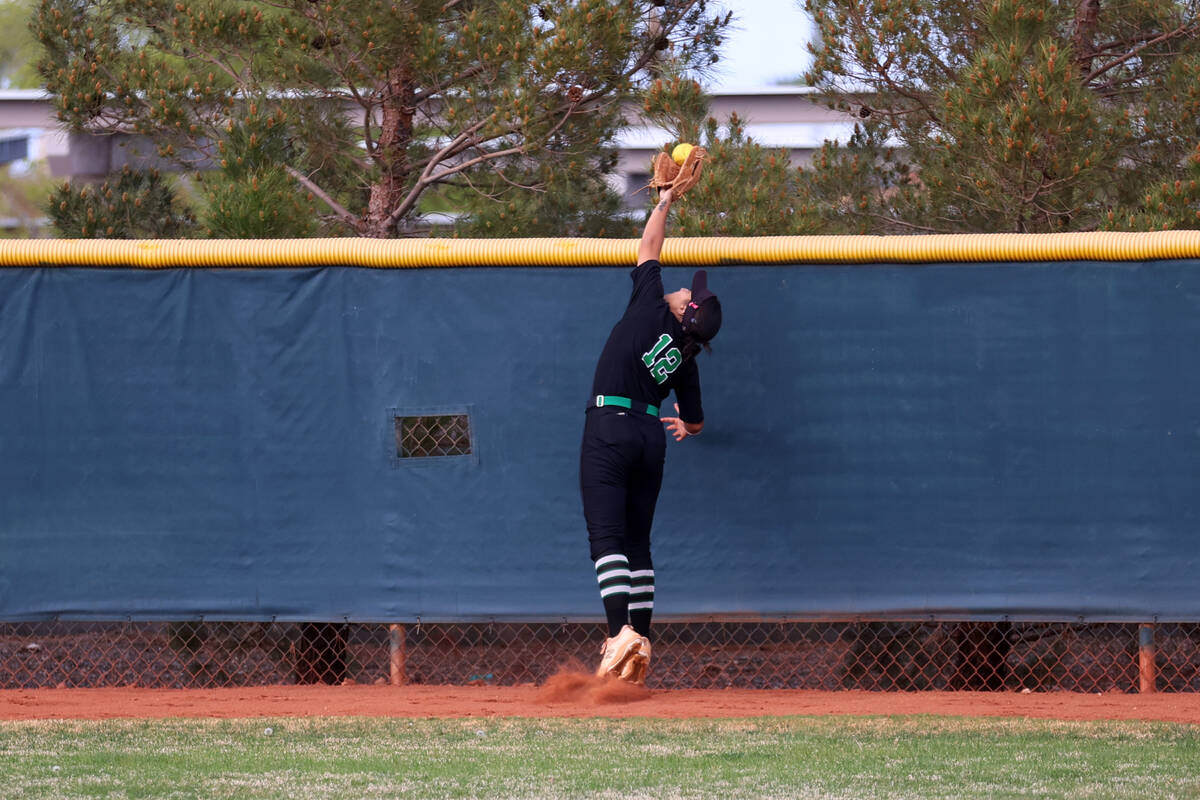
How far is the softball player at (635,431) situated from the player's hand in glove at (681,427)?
0.19ft

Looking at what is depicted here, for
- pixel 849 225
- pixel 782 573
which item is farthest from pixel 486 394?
pixel 849 225

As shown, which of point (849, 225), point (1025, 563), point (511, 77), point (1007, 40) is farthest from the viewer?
point (849, 225)

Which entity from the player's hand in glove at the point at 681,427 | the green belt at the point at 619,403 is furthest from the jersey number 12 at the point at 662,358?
the player's hand in glove at the point at 681,427

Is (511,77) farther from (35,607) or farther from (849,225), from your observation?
(35,607)

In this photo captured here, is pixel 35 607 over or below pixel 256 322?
below

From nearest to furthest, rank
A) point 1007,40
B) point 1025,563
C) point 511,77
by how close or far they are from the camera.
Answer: point 1025,563
point 1007,40
point 511,77

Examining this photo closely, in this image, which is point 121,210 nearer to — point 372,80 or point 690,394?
point 372,80

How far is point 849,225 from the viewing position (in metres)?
7.64

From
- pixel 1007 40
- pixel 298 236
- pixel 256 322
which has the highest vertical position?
pixel 1007 40

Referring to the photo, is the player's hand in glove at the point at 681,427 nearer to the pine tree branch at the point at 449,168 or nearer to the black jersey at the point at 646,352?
the black jersey at the point at 646,352

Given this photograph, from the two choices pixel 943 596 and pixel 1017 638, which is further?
pixel 1017 638

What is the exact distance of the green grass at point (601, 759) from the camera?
3898mm

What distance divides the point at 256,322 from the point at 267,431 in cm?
48

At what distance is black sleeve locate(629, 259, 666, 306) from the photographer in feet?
17.8
